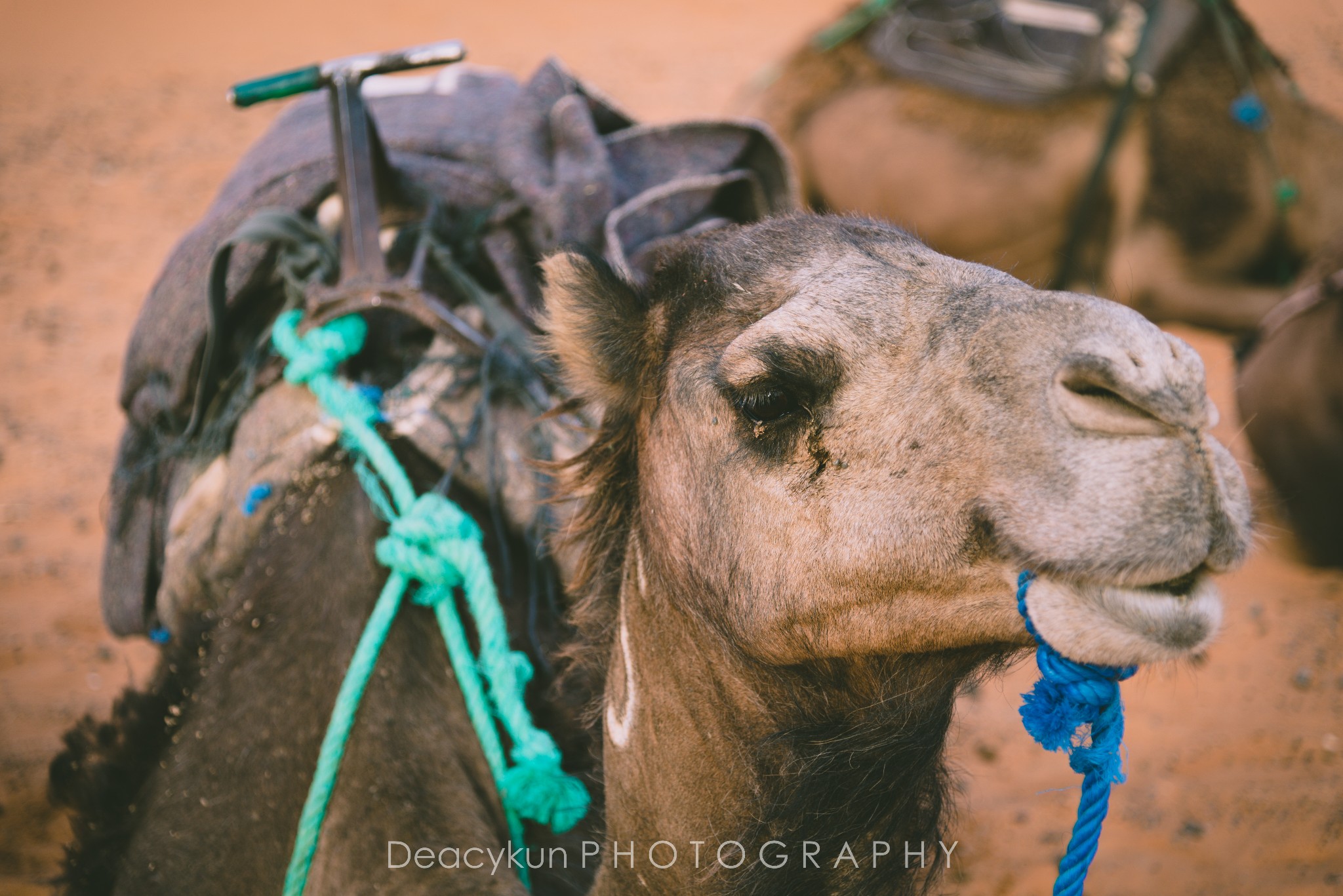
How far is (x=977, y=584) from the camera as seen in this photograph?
0.95 m

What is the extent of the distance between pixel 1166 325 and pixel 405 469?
4.95 meters

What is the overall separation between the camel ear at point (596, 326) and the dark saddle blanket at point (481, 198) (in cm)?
60

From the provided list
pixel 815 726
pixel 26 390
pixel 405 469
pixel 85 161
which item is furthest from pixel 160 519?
pixel 85 161

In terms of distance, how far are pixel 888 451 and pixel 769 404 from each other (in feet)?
0.55

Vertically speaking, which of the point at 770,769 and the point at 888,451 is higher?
the point at 888,451

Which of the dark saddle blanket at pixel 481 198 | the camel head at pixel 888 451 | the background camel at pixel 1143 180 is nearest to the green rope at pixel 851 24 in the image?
the background camel at pixel 1143 180

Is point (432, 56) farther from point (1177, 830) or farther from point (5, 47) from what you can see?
point (5, 47)

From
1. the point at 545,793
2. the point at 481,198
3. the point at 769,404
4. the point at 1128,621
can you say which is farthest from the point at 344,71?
the point at 1128,621

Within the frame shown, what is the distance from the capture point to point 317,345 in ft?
6.08

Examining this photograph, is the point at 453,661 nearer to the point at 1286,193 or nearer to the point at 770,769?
the point at 770,769

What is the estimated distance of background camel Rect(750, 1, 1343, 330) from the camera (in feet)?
15.8

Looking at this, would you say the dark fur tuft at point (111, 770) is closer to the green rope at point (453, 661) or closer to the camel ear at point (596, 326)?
the green rope at point (453, 661)

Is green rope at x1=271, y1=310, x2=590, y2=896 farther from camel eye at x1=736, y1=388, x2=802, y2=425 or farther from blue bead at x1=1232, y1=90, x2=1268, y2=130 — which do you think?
blue bead at x1=1232, y1=90, x2=1268, y2=130

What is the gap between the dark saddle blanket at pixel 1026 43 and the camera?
4.83 m
